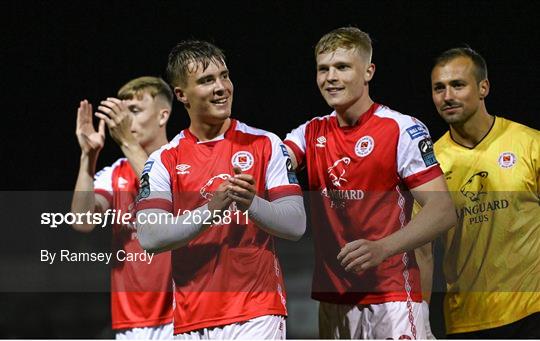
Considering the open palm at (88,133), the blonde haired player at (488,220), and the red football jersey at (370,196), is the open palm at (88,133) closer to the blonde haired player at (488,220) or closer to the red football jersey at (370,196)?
the red football jersey at (370,196)

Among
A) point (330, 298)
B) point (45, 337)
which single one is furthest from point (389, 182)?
point (45, 337)

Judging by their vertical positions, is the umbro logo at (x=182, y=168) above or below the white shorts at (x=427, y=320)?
above

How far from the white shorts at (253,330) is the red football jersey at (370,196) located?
1.18 feet

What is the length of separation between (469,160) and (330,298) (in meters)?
0.95

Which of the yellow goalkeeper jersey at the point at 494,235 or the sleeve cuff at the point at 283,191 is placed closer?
the sleeve cuff at the point at 283,191

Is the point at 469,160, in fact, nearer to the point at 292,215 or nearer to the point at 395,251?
the point at 395,251

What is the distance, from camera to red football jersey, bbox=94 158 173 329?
4488 millimetres

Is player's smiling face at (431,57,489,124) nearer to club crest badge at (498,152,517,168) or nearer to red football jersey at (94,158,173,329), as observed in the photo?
club crest badge at (498,152,517,168)

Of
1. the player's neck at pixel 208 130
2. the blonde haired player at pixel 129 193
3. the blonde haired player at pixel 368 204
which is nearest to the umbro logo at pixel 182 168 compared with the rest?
the player's neck at pixel 208 130

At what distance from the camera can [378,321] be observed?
3760 millimetres

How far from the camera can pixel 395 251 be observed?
368 cm

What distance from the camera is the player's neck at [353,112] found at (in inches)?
155

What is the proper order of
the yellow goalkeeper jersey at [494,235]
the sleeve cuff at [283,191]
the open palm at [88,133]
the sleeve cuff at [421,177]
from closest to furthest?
the sleeve cuff at [283,191], the sleeve cuff at [421,177], the yellow goalkeeper jersey at [494,235], the open palm at [88,133]

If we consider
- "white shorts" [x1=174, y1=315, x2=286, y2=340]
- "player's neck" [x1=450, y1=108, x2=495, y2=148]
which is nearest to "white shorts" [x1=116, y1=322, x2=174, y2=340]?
"white shorts" [x1=174, y1=315, x2=286, y2=340]
